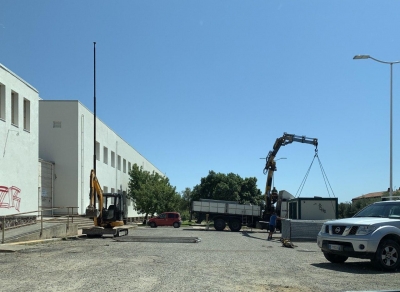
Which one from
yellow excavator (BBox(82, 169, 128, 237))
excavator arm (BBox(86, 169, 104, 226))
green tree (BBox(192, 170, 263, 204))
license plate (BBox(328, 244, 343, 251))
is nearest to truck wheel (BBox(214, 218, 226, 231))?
yellow excavator (BBox(82, 169, 128, 237))

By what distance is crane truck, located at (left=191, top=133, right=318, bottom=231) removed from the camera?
36.4 metres

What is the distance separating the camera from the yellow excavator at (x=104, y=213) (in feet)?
79.4

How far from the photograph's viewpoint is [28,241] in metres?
19.3

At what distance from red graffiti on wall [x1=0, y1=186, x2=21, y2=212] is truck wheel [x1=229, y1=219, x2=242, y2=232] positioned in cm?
1840

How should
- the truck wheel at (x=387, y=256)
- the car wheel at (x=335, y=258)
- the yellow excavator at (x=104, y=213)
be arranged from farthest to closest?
the yellow excavator at (x=104, y=213)
the car wheel at (x=335, y=258)
the truck wheel at (x=387, y=256)

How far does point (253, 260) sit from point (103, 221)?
46.6 feet

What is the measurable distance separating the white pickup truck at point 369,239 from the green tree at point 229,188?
65.0 meters

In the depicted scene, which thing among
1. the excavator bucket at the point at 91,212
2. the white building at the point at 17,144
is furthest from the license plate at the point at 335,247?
the white building at the point at 17,144

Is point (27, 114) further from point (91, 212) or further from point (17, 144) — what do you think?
point (91, 212)

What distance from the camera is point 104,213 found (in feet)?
83.9

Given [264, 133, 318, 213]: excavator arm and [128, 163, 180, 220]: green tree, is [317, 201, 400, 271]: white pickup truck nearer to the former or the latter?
[264, 133, 318, 213]: excavator arm

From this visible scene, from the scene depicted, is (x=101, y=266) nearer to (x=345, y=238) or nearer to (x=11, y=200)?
(x=345, y=238)

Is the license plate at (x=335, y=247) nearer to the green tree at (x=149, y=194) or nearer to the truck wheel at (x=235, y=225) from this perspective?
the truck wheel at (x=235, y=225)

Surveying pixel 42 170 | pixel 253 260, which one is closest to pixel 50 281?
pixel 253 260
